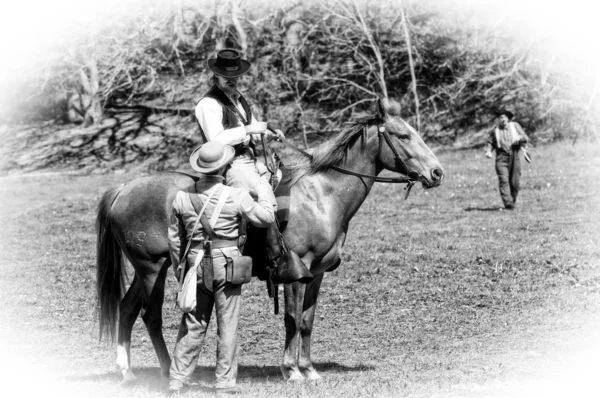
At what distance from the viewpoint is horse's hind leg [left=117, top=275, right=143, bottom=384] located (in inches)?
311

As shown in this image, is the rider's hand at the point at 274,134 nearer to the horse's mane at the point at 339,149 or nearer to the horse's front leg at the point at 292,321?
the horse's mane at the point at 339,149

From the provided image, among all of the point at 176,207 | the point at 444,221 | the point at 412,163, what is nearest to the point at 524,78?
the point at 444,221

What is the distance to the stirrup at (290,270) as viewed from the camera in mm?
7355

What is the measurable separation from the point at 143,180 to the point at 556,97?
21.7 metres

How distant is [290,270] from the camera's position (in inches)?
290

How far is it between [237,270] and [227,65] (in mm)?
1998

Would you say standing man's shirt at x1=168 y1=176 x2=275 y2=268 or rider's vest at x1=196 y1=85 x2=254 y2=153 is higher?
rider's vest at x1=196 y1=85 x2=254 y2=153

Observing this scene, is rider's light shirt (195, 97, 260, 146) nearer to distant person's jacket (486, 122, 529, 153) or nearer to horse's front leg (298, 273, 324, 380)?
horse's front leg (298, 273, 324, 380)

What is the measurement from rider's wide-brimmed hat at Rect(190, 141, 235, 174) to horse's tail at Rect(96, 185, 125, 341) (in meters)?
1.80

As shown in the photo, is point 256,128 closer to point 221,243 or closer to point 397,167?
point 221,243

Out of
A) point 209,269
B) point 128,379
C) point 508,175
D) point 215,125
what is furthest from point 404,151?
point 508,175

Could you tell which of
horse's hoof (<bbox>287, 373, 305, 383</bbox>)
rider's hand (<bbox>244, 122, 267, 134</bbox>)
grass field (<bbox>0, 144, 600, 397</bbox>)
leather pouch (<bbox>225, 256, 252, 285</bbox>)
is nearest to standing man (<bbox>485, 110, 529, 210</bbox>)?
grass field (<bbox>0, 144, 600, 397</bbox>)

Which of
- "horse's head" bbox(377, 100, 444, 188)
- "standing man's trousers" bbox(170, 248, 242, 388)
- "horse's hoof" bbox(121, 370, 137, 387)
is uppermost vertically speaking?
"horse's head" bbox(377, 100, 444, 188)

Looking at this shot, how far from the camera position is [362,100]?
28328 millimetres
